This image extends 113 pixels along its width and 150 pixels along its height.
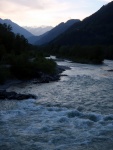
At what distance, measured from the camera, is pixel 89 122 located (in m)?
19.0

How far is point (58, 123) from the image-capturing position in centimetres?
1886

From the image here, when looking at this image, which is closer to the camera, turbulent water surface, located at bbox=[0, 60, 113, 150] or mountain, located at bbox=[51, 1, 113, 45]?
turbulent water surface, located at bbox=[0, 60, 113, 150]

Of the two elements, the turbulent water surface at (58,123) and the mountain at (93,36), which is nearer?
the turbulent water surface at (58,123)

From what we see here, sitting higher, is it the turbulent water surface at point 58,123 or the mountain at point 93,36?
the mountain at point 93,36

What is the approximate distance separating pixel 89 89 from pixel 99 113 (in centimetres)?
1221

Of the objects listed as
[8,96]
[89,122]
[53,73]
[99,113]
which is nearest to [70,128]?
[89,122]

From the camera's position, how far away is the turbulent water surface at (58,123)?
15.2m

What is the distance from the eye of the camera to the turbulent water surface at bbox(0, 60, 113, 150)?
15234mm

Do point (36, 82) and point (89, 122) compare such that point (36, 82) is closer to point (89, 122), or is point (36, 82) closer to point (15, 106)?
point (15, 106)

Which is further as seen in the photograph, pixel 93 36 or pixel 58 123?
pixel 93 36

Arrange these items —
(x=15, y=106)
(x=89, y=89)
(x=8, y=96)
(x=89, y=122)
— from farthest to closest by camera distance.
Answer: (x=89, y=89) < (x=8, y=96) < (x=15, y=106) < (x=89, y=122)

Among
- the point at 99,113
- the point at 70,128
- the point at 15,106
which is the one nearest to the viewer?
the point at 70,128

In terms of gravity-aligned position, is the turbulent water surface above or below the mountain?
below

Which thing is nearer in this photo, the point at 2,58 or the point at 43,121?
the point at 43,121
